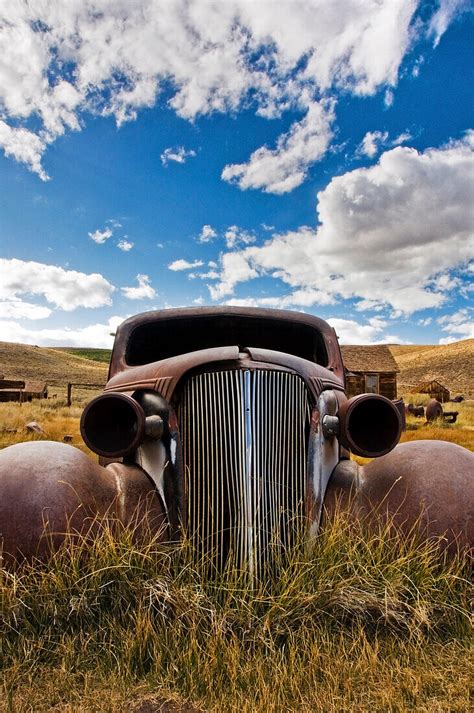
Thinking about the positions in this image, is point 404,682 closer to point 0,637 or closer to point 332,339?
point 0,637

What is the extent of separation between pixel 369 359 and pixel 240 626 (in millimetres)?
29174

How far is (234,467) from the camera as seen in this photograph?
238 centimetres

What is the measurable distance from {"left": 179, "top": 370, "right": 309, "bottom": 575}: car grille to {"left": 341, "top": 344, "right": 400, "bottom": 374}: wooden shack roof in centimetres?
2576

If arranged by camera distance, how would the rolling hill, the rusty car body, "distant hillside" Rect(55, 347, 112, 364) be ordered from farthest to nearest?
"distant hillside" Rect(55, 347, 112, 364) < the rolling hill < the rusty car body

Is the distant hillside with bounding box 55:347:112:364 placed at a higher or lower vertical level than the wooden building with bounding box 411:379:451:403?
higher

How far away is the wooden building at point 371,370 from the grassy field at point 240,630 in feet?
75.5

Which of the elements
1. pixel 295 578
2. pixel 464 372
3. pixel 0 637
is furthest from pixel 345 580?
pixel 464 372

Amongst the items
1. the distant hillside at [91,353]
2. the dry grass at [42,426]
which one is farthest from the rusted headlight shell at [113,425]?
the distant hillside at [91,353]

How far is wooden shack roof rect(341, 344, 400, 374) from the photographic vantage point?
93.7 ft

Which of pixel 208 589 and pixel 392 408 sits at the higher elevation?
pixel 392 408

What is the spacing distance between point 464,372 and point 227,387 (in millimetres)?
66218

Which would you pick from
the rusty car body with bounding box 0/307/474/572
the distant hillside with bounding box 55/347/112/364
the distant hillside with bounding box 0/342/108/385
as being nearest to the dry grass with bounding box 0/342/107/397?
the distant hillside with bounding box 0/342/108/385

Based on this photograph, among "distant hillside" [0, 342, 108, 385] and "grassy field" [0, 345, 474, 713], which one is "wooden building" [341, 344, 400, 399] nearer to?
"grassy field" [0, 345, 474, 713]

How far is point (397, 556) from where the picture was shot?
2291 millimetres
